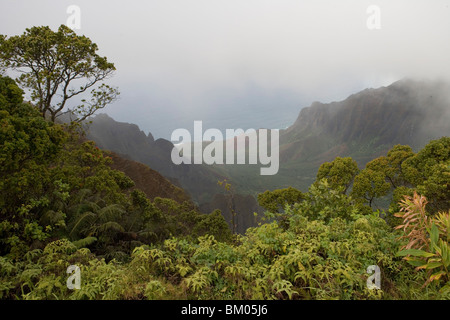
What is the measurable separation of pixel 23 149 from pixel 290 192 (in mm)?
12583

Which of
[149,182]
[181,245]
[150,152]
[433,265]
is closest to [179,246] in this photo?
[181,245]

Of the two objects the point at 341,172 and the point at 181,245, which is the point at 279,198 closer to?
the point at 341,172

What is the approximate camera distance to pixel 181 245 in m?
3.77

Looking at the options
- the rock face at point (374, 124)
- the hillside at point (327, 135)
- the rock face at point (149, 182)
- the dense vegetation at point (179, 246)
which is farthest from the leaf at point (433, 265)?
the rock face at point (374, 124)

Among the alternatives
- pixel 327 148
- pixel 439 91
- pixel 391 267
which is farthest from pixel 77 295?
pixel 439 91

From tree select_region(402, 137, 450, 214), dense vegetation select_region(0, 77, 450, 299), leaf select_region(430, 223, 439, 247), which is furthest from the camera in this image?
tree select_region(402, 137, 450, 214)

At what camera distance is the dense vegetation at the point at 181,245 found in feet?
9.43

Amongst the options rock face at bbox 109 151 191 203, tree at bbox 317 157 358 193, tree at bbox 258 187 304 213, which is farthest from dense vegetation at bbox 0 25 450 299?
rock face at bbox 109 151 191 203

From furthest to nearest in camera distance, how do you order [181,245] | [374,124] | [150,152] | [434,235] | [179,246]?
[374,124]
[150,152]
[179,246]
[181,245]
[434,235]

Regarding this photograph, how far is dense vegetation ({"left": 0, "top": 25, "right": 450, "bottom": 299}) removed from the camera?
2.87 meters

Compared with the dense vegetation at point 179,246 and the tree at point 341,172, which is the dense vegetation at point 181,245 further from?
the tree at point 341,172

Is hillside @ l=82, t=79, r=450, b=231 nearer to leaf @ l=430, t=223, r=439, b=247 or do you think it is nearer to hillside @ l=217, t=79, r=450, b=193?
hillside @ l=217, t=79, r=450, b=193

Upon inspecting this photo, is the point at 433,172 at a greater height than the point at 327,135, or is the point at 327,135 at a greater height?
the point at 327,135

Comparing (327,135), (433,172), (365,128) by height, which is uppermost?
(365,128)
